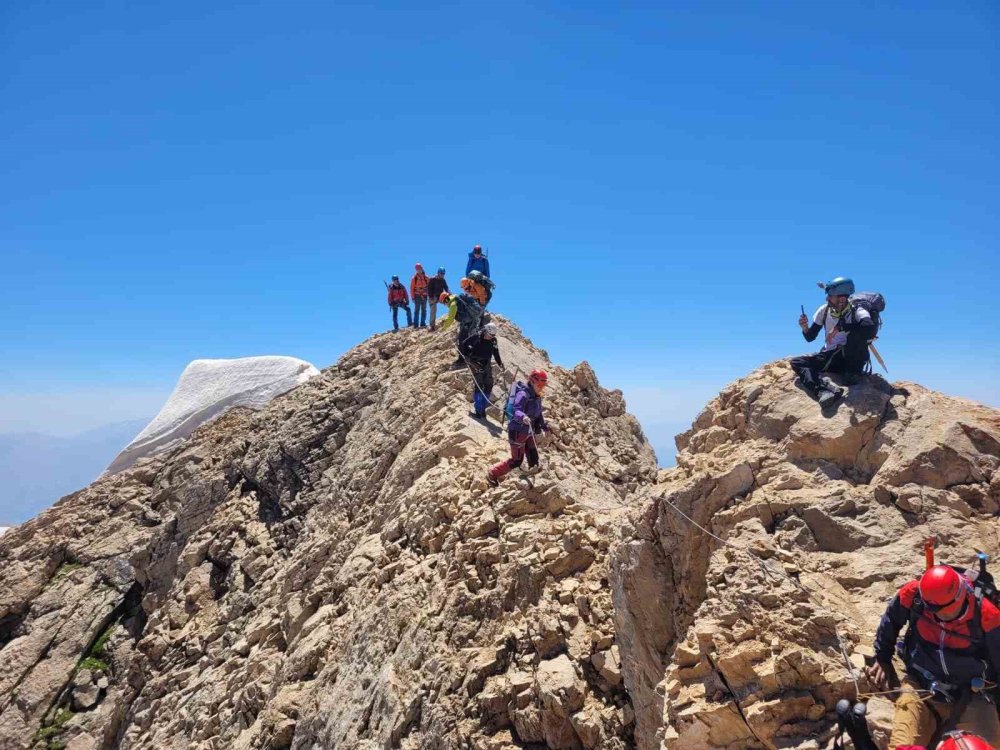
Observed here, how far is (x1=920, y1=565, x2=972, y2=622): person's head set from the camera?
4848 millimetres

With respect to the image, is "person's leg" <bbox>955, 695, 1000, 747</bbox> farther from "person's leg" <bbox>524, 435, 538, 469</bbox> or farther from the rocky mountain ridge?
"person's leg" <bbox>524, 435, 538, 469</bbox>

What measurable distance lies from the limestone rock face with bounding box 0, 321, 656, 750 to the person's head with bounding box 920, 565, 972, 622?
4.25 m

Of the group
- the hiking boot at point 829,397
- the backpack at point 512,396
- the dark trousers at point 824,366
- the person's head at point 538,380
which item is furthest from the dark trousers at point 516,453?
the hiking boot at point 829,397

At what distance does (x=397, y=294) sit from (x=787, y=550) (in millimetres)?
18573

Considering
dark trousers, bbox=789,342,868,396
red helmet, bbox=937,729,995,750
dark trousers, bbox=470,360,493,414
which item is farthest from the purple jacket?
red helmet, bbox=937,729,995,750

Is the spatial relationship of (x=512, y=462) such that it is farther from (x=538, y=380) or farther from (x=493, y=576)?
(x=493, y=576)

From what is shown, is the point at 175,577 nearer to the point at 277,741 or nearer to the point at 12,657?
the point at 12,657

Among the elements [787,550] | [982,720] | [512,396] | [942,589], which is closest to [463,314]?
[512,396]

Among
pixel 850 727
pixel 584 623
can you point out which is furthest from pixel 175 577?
pixel 850 727

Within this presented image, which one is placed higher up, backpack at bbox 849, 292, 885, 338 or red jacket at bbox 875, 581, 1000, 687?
backpack at bbox 849, 292, 885, 338

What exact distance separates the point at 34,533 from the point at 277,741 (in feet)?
61.0

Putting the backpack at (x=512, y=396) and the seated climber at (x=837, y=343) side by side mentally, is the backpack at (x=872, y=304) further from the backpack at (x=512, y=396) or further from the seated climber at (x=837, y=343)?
the backpack at (x=512, y=396)

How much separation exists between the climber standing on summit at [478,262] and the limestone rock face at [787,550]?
12.0 metres

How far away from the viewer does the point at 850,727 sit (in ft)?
16.1
